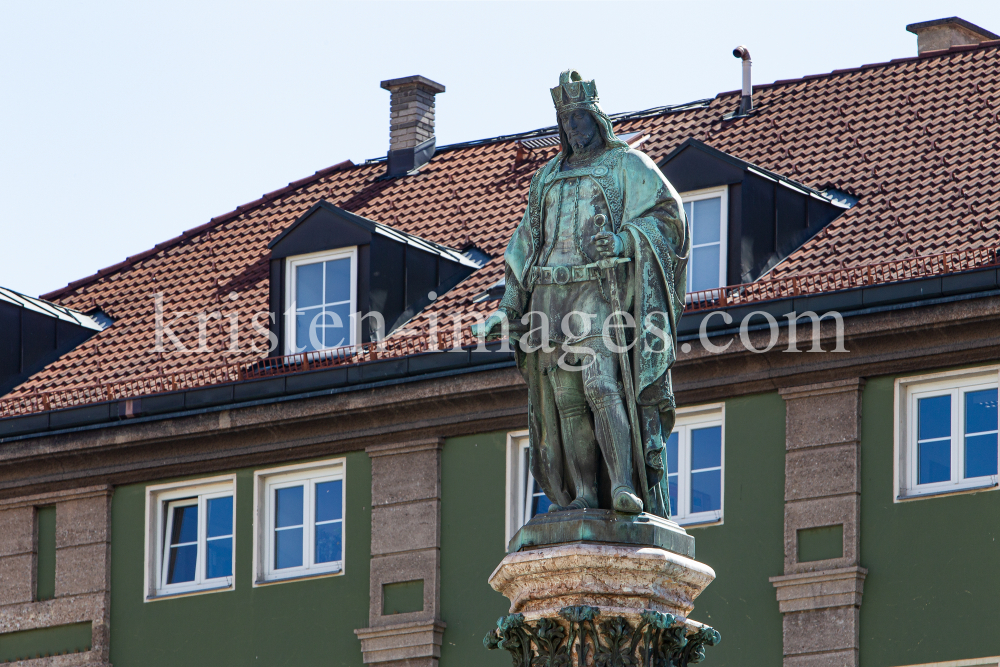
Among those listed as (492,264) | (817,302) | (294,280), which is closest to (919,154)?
(817,302)

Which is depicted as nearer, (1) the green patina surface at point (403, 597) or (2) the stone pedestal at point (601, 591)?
(2) the stone pedestal at point (601, 591)

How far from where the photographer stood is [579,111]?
13.5 meters

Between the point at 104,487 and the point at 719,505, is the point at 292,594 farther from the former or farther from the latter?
the point at 719,505

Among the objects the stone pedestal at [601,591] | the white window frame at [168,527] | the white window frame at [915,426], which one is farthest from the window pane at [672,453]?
the stone pedestal at [601,591]

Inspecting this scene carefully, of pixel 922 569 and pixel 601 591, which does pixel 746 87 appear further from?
pixel 601 591

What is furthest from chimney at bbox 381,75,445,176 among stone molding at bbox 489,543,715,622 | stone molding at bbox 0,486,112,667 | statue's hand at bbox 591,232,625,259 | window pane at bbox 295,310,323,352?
stone molding at bbox 489,543,715,622

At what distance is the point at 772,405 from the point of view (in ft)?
80.5

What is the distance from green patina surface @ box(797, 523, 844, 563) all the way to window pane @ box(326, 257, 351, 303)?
6.30m

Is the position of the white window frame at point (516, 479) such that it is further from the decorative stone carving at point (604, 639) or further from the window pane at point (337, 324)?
the decorative stone carving at point (604, 639)

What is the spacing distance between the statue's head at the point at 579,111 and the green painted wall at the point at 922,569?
1045 centimetres

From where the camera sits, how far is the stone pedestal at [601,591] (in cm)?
1249

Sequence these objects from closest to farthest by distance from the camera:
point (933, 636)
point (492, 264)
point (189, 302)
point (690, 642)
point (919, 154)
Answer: point (690, 642)
point (933, 636)
point (919, 154)
point (492, 264)
point (189, 302)

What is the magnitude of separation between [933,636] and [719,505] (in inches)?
105

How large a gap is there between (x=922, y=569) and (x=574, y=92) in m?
10.8
